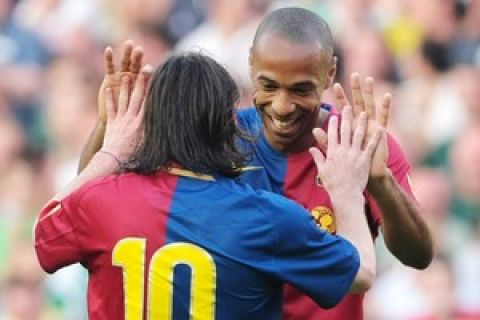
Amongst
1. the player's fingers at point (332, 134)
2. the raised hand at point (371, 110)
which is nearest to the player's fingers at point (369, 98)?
the raised hand at point (371, 110)

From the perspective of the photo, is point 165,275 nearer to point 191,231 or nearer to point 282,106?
point 191,231

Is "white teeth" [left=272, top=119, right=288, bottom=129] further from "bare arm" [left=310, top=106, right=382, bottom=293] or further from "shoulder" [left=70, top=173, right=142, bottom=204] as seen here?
"shoulder" [left=70, top=173, right=142, bottom=204]

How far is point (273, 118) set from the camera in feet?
17.0

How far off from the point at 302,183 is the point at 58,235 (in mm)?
1000

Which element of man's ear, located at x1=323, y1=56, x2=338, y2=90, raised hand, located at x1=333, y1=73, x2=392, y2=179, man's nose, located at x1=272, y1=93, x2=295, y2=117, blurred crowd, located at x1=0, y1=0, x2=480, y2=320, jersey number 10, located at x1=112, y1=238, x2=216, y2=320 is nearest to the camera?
jersey number 10, located at x1=112, y1=238, x2=216, y2=320

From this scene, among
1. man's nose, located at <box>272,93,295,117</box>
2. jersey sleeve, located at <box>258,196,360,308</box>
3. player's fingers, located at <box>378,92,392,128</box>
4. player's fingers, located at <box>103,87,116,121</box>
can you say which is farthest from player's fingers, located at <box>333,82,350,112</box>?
player's fingers, located at <box>103,87,116,121</box>

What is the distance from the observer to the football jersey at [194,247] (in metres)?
4.51

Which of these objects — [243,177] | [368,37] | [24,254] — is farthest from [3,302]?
[243,177]

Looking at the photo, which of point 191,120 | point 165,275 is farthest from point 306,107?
point 165,275

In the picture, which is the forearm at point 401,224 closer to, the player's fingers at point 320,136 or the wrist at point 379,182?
the wrist at point 379,182

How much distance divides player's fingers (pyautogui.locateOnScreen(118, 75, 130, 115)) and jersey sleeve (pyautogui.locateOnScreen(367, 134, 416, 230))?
882mm

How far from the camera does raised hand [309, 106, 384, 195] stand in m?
4.73

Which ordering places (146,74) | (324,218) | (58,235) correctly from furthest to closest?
1. (324,218)
2. (146,74)
3. (58,235)

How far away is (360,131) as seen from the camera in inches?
189
